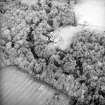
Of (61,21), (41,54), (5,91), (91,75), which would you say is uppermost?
(61,21)

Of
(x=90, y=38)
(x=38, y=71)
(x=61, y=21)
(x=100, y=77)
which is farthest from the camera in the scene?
(x=61, y=21)

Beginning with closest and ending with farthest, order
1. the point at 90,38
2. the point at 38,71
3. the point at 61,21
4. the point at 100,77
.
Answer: the point at 100,77 < the point at 38,71 < the point at 90,38 < the point at 61,21

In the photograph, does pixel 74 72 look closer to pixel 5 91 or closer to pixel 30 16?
pixel 5 91

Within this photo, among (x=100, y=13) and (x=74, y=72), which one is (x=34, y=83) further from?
(x=100, y=13)

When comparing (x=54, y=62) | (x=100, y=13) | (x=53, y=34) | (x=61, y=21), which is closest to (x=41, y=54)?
(x=54, y=62)

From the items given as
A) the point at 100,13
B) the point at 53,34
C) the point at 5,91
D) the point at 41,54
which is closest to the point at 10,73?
the point at 5,91

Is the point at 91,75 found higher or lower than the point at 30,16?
lower

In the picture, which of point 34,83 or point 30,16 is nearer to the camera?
point 34,83
